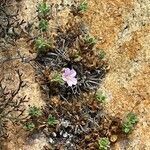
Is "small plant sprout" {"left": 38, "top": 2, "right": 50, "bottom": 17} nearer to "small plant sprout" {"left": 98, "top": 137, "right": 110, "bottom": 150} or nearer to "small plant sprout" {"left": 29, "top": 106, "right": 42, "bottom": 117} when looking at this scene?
"small plant sprout" {"left": 29, "top": 106, "right": 42, "bottom": 117}

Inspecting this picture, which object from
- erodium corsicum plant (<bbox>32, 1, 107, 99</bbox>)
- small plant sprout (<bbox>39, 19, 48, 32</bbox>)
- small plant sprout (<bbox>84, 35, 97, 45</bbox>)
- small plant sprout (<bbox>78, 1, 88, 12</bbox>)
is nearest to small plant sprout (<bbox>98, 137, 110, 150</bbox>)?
erodium corsicum plant (<bbox>32, 1, 107, 99</bbox>)

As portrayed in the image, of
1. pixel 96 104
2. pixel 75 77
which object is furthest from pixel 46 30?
pixel 96 104

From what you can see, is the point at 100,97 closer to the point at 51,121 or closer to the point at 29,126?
the point at 51,121

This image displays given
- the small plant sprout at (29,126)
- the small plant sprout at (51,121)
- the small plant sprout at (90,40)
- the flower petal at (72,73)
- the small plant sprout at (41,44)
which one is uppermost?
the small plant sprout at (90,40)

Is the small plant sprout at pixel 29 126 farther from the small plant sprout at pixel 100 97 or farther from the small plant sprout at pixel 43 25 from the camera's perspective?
the small plant sprout at pixel 43 25

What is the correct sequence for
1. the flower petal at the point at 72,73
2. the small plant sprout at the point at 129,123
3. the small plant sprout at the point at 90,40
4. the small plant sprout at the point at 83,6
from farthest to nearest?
the small plant sprout at the point at 83,6 < the small plant sprout at the point at 90,40 < the flower petal at the point at 72,73 < the small plant sprout at the point at 129,123

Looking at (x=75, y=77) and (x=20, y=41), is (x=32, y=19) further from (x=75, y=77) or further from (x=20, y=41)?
(x=75, y=77)

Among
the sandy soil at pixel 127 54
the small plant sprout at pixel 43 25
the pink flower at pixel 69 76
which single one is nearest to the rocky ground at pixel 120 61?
the sandy soil at pixel 127 54
